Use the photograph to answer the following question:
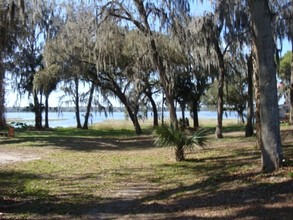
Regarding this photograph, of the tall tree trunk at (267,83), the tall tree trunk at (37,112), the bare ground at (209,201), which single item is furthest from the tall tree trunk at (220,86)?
the tall tree trunk at (37,112)

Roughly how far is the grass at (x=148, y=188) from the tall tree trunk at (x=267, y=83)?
1.17ft

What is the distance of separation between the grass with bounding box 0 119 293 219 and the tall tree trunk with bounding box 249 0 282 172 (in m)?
0.36

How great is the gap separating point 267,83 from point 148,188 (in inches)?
117

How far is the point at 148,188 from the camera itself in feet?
26.0

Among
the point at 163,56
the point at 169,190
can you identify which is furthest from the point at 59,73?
the point at 169,190

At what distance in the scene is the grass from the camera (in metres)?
5.52

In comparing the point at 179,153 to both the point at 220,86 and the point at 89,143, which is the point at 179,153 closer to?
the point at 220,86

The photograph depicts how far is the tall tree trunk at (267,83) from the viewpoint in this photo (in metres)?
7.02

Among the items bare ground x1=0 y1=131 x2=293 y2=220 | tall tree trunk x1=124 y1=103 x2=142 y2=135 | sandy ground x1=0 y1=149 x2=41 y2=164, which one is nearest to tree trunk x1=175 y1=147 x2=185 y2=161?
bare ground x1=0 y1=131 x2=293 y2=220

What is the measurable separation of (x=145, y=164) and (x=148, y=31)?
5506mm

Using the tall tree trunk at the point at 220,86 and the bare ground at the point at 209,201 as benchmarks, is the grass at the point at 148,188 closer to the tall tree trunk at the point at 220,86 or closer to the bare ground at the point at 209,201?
the bare ground at the point at 209,201

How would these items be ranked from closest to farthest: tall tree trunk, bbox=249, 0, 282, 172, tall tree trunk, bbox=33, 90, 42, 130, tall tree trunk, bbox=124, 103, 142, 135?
tall tree trunk, bbox=249, 0, 282, 172, tall tree trunk, bbox=124, 103, 142, 135, tall tree trunk, bbox=33, 90, 42, 130

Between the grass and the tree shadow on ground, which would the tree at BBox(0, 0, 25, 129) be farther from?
the grass

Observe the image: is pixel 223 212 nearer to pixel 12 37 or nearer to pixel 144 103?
pixel 12 37
